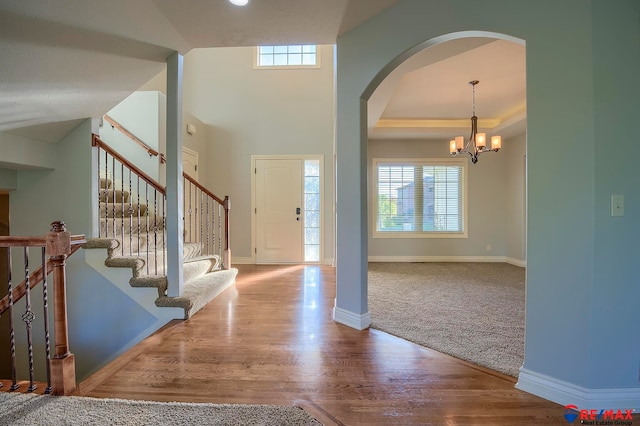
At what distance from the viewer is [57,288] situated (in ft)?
5.58

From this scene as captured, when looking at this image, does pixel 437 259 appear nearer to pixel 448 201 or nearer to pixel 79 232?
pixel 448 201

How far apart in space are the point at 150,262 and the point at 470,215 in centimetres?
561

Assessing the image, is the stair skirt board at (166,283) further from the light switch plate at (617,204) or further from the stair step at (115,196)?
the light switch plate at (617,204)

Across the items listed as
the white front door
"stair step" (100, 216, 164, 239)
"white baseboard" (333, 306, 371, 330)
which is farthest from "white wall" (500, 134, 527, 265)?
"stair step" (100, 216, 164, 239)

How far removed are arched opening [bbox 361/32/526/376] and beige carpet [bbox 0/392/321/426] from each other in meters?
1.33

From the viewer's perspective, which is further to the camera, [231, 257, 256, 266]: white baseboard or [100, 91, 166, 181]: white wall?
[231, 257, 256, 266]: white baseboard

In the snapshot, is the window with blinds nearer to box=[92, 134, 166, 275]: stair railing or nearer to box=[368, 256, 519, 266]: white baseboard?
box=[368, 256, 519, 266]: white baseboard

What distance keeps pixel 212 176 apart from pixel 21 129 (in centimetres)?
309

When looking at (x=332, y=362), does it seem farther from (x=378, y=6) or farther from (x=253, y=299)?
(x=378, y=6)

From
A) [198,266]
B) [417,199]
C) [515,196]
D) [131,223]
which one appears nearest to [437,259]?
[417,199]

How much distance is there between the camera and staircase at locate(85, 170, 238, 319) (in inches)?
115

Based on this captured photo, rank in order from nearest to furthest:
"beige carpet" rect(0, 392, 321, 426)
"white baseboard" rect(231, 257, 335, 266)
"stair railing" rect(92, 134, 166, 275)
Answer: "beige carpet" rect(0, 392, 321, 426) < "stair railing" rect(92, 134, 166, 275) < "white baseboard" rect(231, 257, 335, 266)

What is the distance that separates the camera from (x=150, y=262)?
3242 mm

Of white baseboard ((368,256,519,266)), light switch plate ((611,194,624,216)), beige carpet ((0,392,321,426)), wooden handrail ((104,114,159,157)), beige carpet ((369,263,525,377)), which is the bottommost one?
beige carpet ((369,263,525,377))
